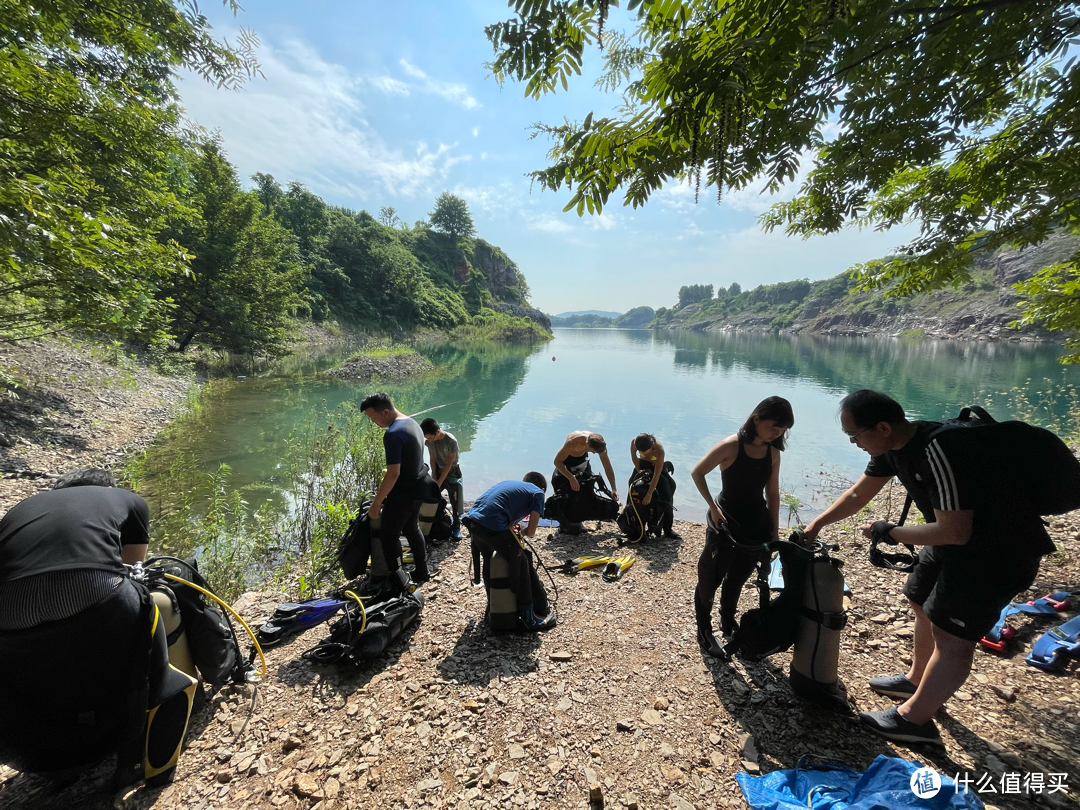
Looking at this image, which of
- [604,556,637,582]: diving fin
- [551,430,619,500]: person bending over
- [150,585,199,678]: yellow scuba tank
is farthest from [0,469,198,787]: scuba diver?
[551,430,619,500]: person bending over

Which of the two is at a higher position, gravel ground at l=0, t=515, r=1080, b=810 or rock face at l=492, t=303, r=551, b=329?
rock face at l=492, t=303, r=551, b=329

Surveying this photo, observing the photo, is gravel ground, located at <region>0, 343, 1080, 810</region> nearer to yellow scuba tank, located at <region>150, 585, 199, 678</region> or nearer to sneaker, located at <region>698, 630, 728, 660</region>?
sneaker, located at <region>698, 630, 728, 660</region>

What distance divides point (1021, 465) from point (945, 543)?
1.64 ft

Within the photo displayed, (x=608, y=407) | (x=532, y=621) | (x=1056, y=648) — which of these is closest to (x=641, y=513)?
(x=532, y=621)

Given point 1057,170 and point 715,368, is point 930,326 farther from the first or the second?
point 1057,170

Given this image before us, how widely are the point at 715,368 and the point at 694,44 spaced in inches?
1454

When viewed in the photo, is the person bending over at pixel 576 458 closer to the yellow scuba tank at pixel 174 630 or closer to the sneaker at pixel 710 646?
the sneaker at pixel 710 646

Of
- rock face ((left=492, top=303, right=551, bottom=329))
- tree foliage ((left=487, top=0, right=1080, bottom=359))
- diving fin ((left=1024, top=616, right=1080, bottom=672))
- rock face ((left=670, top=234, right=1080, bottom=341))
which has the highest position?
rock face ((left=670, top=234, right=1080, bottom=341))

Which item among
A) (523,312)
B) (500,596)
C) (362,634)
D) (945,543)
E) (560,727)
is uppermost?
(523,312)

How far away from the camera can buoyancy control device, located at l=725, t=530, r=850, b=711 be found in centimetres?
254

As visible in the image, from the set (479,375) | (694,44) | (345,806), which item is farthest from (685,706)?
(479,375)

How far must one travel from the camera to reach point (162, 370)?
50.5 ft

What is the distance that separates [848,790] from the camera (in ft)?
6.31

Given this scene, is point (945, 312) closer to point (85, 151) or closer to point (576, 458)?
point (576, 458)
